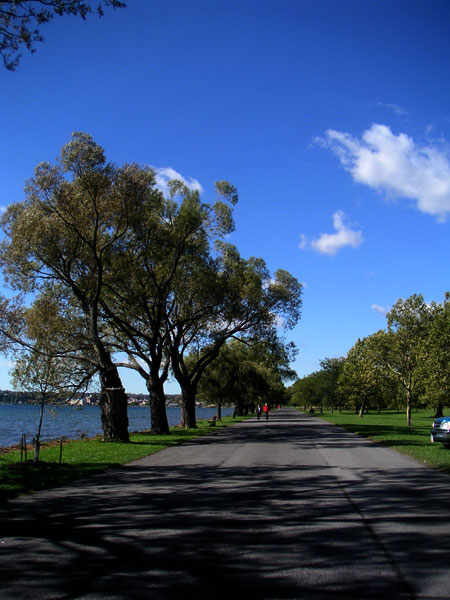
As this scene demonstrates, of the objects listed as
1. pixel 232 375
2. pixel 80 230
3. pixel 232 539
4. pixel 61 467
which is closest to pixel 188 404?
pixel 232 375

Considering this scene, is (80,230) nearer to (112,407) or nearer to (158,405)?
(112,407)

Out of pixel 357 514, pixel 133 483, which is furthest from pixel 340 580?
pixel 133 483

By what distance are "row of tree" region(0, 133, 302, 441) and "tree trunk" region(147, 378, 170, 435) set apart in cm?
8

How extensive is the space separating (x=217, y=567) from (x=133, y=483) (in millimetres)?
6248

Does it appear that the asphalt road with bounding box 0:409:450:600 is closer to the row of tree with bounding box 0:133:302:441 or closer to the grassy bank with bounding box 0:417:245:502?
the grassy bank with bounding box 0:417:245:502

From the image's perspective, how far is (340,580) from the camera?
493 centimetres

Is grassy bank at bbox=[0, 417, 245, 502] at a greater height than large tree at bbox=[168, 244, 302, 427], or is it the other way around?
large tree at bbox=[168, 244, 302, 427]

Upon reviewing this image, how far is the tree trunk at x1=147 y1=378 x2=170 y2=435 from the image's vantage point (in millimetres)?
30078

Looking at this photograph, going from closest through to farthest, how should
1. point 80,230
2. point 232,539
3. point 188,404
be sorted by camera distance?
point 232,539 → point 80,230 → point 188,404

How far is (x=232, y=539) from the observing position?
639cm

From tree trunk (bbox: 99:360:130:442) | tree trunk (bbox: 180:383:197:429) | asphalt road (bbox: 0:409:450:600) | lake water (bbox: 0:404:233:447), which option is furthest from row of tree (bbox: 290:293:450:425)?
asphalt road (bbox: 0:409:450:600)

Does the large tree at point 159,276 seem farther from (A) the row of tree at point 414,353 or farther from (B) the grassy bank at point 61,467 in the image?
(A) the row of tree at point 414,353

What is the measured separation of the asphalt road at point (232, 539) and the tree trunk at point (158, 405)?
18281mm

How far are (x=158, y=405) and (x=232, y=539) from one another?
80.3ft
